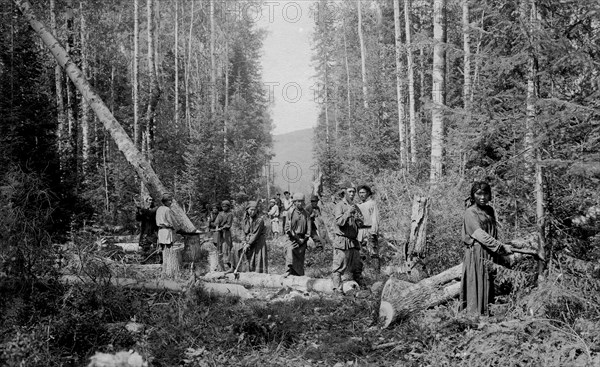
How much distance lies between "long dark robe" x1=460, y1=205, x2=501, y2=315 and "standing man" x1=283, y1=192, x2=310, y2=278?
150 inches

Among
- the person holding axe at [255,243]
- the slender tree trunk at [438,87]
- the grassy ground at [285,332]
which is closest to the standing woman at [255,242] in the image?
the person holding axe at [255,243]

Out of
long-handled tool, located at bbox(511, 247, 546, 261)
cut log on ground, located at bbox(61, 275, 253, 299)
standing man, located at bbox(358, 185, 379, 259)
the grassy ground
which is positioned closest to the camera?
the grassy ground

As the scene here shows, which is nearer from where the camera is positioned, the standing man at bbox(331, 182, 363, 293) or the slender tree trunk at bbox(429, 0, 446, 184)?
the standing man at bbox(331, 182, 363, 293)

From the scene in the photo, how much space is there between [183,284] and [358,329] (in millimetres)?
3227

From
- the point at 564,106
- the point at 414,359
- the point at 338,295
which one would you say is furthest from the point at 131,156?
the point at 564,106

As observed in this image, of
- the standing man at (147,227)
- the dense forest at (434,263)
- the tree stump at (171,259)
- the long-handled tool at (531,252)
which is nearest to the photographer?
the dense forest at (434,263)

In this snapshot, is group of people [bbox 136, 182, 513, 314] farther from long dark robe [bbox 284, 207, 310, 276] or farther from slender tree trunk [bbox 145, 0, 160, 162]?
slender tree trunk [bbox 145, 0, 160, 162]

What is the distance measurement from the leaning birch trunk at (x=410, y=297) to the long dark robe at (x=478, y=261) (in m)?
0.60

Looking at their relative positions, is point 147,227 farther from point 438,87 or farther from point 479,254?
point 479,254

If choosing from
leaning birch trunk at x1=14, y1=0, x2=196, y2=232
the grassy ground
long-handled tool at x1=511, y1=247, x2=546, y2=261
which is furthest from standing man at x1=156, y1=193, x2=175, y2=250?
long-handled tool at x1=511, y1=247, x2=546, y2=261

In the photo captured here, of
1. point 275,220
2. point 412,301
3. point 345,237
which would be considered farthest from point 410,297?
point 275,220

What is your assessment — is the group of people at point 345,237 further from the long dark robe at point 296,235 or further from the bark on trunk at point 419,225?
the bark on trunk at point 419,225

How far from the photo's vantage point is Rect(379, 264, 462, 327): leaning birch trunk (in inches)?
248

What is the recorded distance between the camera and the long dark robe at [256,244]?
10227mm
